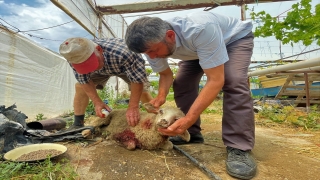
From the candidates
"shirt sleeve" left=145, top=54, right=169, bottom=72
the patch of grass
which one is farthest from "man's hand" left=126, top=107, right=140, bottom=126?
the patch of grass

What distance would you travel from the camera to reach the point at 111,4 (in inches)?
233

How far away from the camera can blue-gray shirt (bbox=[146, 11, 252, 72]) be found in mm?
1657

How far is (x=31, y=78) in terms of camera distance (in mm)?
4023

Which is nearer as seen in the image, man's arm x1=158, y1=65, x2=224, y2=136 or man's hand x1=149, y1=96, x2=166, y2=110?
man's arm x1=158, y1=65, x2=224, y2=136

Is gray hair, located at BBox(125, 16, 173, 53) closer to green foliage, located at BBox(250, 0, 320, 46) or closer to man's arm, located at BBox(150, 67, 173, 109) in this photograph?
man's arm, located at BBox(150, 67, 173, 109)

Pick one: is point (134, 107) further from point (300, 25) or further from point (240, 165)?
point (300, 25)

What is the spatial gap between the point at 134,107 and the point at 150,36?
1045mm

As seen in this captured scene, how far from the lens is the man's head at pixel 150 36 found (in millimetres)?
1586

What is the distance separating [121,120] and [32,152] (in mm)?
941

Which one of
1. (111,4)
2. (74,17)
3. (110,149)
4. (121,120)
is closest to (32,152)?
(110,149)

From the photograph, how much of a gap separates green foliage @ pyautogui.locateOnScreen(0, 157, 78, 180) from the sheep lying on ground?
2.47 feet

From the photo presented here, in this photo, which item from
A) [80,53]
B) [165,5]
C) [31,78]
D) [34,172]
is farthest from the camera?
[165,5]

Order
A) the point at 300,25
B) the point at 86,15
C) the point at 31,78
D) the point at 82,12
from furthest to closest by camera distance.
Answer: the point at 86,15
the point at 82,12
the point at 31,78
the point at 300,25

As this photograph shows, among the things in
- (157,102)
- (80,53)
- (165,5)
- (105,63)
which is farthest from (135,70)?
(165,5)
